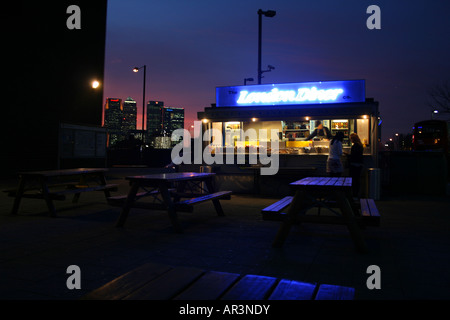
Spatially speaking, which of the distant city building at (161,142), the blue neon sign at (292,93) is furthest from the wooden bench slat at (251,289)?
the distant city building at (161,142)

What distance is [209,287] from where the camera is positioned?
1.78 meters

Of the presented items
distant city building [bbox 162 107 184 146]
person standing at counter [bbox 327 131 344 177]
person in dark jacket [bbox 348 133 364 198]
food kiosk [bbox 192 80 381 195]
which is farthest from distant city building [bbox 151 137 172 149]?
distant city building [bbox 162 107 184 146]

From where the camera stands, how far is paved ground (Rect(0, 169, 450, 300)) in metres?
3.65

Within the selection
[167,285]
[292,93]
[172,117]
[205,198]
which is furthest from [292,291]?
[172,117]

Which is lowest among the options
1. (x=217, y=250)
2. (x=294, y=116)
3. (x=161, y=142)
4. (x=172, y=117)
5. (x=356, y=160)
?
(x=217, y=250)

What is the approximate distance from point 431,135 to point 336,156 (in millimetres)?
18171

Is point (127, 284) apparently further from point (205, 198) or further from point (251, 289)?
point (205, 198)

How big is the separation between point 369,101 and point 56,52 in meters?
14.8

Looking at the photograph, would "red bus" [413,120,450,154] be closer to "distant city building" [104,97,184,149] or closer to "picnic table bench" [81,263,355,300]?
"picnic table bench" [81,263,355,300]

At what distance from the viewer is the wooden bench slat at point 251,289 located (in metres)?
1.71

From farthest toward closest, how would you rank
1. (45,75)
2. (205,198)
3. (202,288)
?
1. (45,75)
2. (205,198)
3. (202,288)

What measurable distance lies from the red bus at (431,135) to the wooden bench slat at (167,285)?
84.3 ft

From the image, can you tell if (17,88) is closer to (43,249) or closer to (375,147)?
(43,249)

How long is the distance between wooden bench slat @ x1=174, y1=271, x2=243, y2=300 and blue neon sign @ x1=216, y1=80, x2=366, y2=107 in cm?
1222
